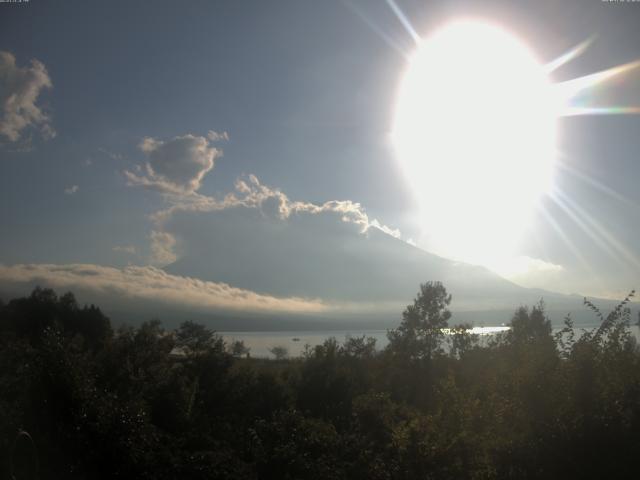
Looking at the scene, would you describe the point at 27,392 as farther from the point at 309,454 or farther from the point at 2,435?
the point at 309,454

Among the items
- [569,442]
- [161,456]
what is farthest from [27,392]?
[569,442]

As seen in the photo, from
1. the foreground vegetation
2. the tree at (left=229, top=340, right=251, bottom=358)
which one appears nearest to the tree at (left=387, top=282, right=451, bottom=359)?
the tree at (left=229, top=340, right=251, bottom=358)

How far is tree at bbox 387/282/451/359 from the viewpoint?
41.1 metres

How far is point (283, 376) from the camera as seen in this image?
39125 millimetres

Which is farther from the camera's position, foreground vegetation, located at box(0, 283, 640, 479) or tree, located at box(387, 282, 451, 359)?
tree, located at box(387, 282, 451, 359)

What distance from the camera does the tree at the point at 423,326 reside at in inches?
1617

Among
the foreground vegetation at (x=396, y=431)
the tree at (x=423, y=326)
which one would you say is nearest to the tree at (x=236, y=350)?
the tree at (x=423, y=326)

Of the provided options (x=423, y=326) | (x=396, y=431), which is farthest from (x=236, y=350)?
(x=396, y=431)

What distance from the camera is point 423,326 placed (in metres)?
42.6

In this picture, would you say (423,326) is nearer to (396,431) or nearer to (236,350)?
(236,350)

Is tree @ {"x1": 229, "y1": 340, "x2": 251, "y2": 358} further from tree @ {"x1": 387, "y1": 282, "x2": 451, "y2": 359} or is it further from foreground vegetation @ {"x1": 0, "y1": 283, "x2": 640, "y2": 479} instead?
foreground vegetation @ {"x1": 0, "y1": 283, "x2": 640, "y2": 479}

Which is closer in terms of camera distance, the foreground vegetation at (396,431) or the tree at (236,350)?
the foreground vegetation at (396,431)

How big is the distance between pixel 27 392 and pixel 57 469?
2173 millimetres

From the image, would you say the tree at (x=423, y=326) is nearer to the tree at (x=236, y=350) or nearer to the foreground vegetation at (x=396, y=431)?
the tree at (x=236, y=350)
